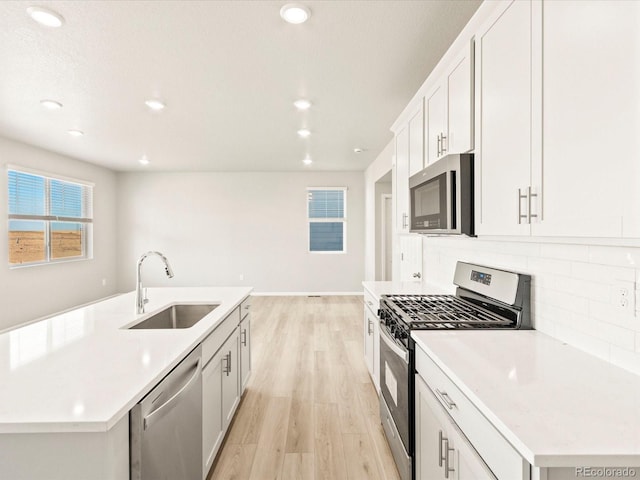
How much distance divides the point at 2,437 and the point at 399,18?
2614 millimetres

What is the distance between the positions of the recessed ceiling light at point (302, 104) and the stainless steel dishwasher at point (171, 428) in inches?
104

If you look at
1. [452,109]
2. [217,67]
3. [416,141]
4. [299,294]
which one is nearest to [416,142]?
[416,141]

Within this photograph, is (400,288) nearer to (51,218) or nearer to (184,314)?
(184,314)

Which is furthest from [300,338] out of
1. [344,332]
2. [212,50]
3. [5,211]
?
[5,211]

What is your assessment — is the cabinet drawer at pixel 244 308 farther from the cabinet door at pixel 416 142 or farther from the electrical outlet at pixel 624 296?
the electrical outlet at pixel 624 296

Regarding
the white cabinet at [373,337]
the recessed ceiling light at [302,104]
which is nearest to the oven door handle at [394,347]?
the white cabinet at [373,337]

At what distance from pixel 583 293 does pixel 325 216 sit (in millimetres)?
6274

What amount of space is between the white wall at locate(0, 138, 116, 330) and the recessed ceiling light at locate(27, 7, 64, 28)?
3708 mm

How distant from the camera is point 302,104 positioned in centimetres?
352

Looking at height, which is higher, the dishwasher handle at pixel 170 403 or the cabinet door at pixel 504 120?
the cabinet door at pixel 504 120

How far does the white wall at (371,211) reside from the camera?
19.8 ft

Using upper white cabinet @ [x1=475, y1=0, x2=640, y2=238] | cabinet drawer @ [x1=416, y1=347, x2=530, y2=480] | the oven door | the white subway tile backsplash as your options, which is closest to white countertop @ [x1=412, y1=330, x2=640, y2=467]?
cabinet drawer @ [x1=416, y1=347, x2=530, y2=480]

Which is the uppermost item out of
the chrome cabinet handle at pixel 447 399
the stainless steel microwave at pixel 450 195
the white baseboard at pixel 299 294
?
the stainless steel microwave at pixel 450 195

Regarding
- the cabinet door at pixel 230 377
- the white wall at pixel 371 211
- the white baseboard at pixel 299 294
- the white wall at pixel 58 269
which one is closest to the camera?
the cabinet door at pixel 230 377
